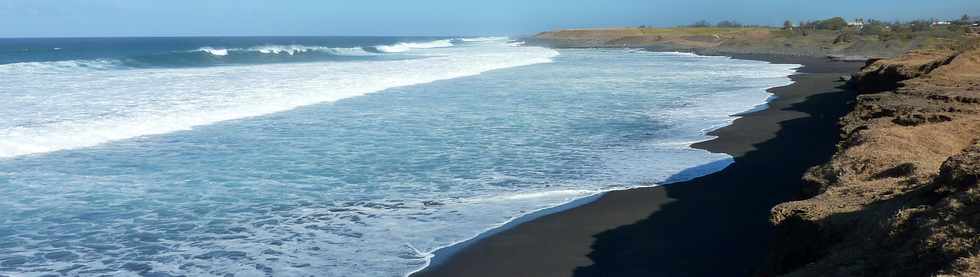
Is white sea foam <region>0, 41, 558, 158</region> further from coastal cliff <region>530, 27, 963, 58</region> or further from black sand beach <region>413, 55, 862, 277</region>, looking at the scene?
coastal cliff <region>530, 27, 963, 58</region>

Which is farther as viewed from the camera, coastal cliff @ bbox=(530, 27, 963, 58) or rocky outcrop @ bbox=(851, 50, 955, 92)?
coastal cliff @ bbox=(530, 27, 963, 58)

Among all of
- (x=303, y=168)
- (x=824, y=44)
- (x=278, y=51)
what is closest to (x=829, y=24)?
(x=824, y=44)

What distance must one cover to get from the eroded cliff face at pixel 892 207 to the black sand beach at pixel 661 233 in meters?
0.86

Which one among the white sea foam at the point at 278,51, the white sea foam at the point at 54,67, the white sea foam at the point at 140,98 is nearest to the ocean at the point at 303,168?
the white sea foam at the point at 140,98

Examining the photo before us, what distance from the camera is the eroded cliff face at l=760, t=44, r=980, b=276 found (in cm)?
411

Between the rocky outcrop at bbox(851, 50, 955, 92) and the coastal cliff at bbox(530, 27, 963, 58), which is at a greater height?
the rocky outcrop at bbox(851, 50, 955, 92)

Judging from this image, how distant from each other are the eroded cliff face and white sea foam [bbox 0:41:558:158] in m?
12.5

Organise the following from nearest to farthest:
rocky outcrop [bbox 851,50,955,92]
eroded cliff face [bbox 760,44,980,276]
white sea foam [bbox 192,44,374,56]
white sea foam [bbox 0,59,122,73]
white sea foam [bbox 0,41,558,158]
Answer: eroded cliff face [bbox 760,44,980,276] → white sea foam [bbox 0,41,558,158] → rocky outcrop [bbox 851,50,955,92] → white sea foam [bbox 0,59,122,73] → white sea foam [bbox 192,44,374,56]

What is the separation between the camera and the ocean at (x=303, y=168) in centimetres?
786

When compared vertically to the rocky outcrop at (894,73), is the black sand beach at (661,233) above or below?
below

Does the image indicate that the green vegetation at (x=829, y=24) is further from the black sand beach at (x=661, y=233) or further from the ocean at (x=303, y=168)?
the black sand beach at (x=661, y=233)

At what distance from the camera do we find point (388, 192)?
33.8ft

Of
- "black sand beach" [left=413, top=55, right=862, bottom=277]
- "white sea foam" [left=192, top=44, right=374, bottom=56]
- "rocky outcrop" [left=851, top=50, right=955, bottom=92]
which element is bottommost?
"white sea foam" [left=192, top=44, right=374, bottom=56]

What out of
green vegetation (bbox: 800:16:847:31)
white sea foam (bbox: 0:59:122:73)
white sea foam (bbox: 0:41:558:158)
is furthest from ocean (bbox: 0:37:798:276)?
green vegetation (bbox: 800:16:847:31)
